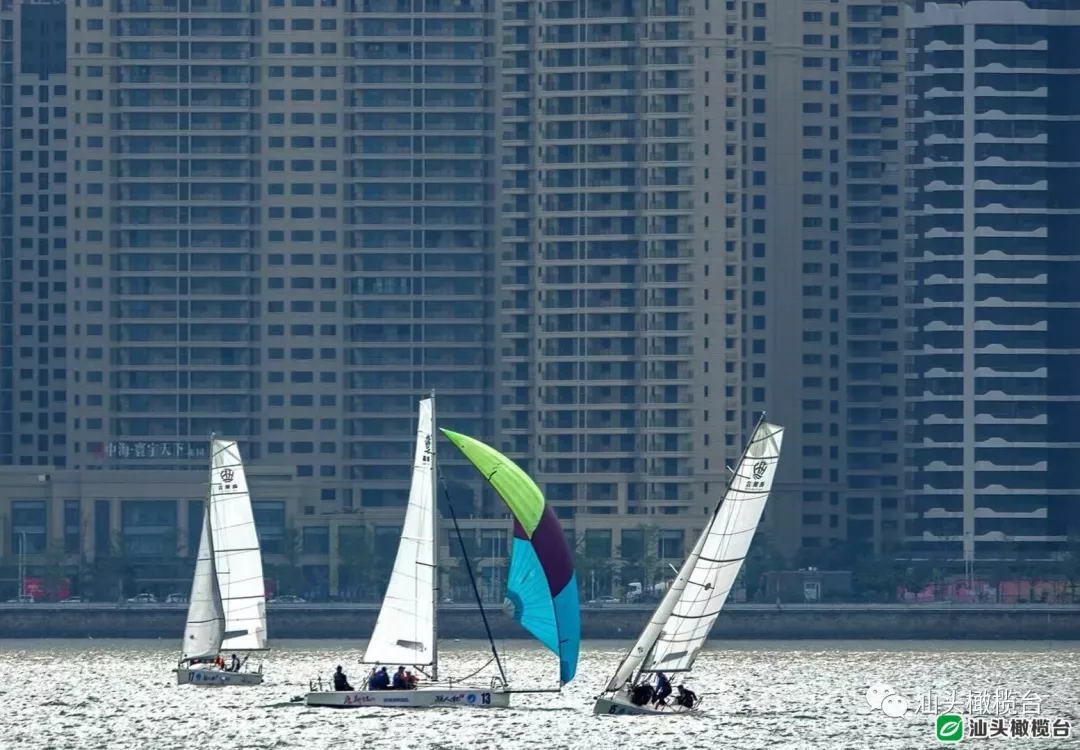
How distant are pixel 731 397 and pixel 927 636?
37440 millimetres

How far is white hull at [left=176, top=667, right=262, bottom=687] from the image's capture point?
357 ft

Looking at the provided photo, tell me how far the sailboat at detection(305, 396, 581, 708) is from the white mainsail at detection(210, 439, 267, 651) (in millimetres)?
17672

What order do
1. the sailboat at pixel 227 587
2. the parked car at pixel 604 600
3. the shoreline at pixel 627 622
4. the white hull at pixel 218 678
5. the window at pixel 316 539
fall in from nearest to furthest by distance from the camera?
1. the white hull at pixel 218 678
2. the sailboat at pixel 227 587
3. the shoreline at pixel 627 622
4. the parked car at pixel 604 600
5. the window at pixel 316 539

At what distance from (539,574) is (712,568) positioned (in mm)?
5781

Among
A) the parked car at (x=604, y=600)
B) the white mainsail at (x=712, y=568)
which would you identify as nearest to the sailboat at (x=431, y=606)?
the white mainsail at (x=712, y=568)

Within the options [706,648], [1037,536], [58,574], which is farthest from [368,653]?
[1037,536]

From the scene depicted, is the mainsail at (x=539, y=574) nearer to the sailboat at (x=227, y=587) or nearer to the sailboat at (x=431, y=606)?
the sailboat at (x=431, y=606)

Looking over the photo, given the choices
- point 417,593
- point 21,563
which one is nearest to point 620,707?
point 417,593

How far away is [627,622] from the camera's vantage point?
16538 centimetres

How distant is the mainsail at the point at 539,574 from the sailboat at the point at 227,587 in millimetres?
23442

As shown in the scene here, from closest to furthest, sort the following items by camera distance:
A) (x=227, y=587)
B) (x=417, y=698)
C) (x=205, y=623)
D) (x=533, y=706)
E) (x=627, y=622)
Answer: (x=417, y=698) → (x=533, y=706) → (x=227, y=587) → (x=205, y=623) → (x=627, y=622)

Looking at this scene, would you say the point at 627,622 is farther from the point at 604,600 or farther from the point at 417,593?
the point at 417,593

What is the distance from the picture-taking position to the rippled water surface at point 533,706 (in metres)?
90.0

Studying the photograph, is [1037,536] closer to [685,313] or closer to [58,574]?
[685,313]
